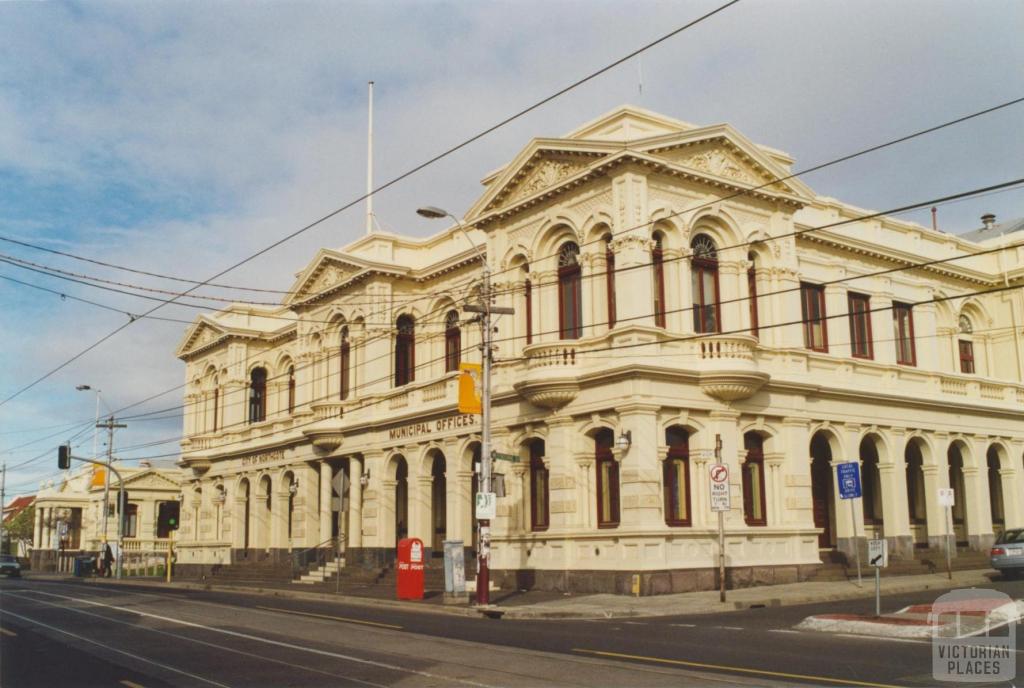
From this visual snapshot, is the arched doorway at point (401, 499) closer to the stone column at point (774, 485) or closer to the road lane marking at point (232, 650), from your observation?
the stone column at point (774, 485)

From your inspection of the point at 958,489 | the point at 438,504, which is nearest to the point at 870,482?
the point at 958,489

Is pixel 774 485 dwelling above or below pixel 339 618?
above

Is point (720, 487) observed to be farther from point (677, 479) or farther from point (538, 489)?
point (538, 489)

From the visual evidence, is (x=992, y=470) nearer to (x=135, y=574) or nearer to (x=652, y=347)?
(x=652, y=347)

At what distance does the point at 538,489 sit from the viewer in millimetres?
30156

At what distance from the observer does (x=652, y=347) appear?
27047 millimetres

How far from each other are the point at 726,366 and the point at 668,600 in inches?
260

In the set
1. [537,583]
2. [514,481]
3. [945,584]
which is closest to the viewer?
[945,584]

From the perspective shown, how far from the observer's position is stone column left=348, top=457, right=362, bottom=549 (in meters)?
38.3

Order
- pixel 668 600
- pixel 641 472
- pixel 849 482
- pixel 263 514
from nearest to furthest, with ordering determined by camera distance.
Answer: pixel 849 482
pixel 668 600
pixel 641 472
pixel 263 514

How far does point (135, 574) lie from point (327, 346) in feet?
89.6

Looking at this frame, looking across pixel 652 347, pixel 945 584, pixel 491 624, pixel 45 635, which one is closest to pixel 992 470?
pixel 945 584

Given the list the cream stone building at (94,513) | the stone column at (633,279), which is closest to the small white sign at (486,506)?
the stone column at (633,279)

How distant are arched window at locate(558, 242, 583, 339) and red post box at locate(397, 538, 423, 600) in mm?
7251
